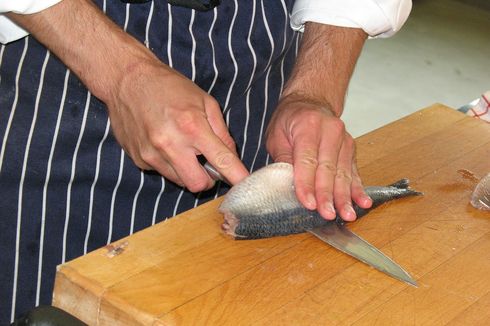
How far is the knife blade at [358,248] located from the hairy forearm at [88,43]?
1.26 ft

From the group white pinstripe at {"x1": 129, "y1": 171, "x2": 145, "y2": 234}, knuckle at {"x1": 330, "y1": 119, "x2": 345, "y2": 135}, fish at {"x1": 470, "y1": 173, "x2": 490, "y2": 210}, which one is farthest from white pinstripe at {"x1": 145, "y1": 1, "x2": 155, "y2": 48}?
fish at {"x1": 470, "y1": 173, "x2": 490, "y2": 210}

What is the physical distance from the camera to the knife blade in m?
1.33

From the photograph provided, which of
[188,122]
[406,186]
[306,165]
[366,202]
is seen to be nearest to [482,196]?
[406,186]

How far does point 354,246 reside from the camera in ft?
4.49

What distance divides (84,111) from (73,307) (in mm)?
418

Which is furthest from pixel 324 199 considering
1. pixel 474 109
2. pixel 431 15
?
pixel 431 15

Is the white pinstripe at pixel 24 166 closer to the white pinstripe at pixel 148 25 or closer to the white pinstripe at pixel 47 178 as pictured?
the white pinstripe at pixel 47 178

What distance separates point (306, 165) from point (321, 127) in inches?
3.9

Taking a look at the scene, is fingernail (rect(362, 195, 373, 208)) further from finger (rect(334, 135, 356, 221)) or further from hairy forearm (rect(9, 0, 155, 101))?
hairy forearm (rect(9, 0, 155, 101))

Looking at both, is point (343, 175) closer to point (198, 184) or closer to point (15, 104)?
point (198, 184)

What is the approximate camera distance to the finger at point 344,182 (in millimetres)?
1418

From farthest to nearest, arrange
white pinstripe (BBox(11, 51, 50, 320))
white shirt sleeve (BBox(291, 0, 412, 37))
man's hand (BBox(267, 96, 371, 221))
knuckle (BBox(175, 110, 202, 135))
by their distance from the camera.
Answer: white shirt sleeve (BBox(291, 0, 412, 37)) < white pinstripe (BBox(11, 51, 50, 320)) < man's hand (BBox(267, 96, 371, 221)) < knuckle (BBox(175, 110, 202, 135))

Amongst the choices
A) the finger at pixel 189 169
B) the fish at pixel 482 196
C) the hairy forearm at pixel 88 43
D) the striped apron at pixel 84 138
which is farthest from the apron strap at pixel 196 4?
the fish at pixel 482 196

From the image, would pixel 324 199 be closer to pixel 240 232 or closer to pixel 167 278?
pixel 240 232
